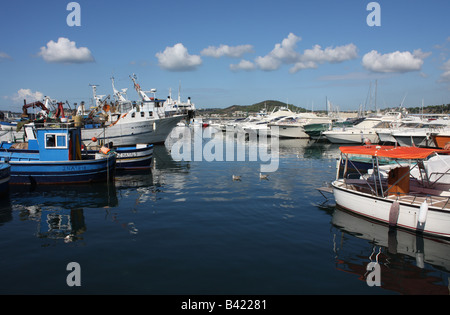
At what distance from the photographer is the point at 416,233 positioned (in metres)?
12.9

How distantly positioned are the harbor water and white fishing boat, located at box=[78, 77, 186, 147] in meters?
24.2

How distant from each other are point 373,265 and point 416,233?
381 centimetres

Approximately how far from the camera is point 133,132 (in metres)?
45.2

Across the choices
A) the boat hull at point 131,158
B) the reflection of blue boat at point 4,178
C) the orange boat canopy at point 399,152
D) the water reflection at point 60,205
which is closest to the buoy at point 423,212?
the orange boat canopy at point 399,152

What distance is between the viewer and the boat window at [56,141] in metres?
21.9

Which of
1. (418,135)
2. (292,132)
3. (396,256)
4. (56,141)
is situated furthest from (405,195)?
(292,132)

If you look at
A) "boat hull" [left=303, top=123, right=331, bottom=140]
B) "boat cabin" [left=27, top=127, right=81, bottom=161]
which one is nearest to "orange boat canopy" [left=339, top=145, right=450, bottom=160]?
"boat cabin" [left=27, top=127, right=81, bottom=161]

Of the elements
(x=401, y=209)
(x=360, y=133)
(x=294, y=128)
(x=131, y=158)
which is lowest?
(x=401, y=209)

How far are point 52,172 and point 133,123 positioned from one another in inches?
939

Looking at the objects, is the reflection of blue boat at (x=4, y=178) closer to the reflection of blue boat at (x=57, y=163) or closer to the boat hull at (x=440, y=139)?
the reflection of blue boat at (x=57, y=163)

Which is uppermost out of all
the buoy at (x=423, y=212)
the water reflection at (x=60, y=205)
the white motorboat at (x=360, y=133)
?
the white motorboat at (x=360, y=133)

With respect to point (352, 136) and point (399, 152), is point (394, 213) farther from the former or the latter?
point (352, 136)
